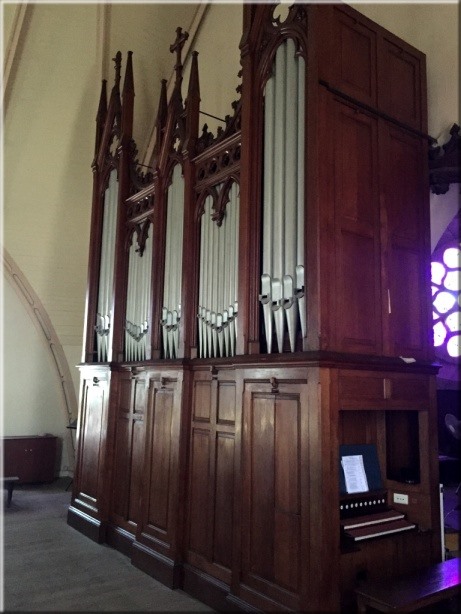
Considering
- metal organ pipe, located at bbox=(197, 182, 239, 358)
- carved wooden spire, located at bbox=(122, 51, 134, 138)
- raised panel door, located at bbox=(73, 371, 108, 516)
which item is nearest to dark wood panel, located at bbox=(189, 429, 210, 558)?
metal organ pipe, located at bbox=(197, 182, 239, 358)

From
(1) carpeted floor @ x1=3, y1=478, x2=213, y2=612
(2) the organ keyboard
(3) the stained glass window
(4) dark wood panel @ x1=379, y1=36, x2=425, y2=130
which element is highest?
(4) dark wood panel @ x1=379, y1=36, x2=425, y2=130

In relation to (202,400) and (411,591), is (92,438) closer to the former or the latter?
(202,400)

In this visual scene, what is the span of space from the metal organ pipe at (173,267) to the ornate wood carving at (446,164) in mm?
2162

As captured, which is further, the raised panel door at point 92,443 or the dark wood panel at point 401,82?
the raised panel door at point 92,443

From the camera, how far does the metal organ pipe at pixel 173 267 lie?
15.2ft

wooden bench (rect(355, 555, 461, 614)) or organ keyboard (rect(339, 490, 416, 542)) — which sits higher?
organ keyboard (rect(339, 490, 416, 542))

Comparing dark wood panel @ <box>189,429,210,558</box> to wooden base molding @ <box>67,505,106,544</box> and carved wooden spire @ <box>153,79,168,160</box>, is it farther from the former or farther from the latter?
carved wooden spire @ <box>153,79,168,160</box>

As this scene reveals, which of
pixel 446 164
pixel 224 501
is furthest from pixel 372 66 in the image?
pixel 224 501

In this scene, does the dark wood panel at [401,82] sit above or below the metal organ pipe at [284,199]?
above

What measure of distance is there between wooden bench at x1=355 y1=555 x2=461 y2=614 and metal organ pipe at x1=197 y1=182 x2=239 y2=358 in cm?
181

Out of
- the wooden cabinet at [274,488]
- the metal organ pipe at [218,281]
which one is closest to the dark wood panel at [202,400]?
→ the metal organ pipe at [218,281]

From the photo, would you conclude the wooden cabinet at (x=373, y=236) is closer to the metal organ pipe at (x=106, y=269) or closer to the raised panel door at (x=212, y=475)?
the raised panel door at (x=212, y=475)

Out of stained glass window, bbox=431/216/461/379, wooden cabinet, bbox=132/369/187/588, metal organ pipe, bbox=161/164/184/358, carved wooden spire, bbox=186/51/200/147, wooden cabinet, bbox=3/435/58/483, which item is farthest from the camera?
wooden cabinet, bbox=3/435/58/483

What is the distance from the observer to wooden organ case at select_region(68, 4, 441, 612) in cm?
318
